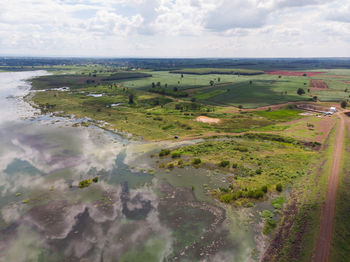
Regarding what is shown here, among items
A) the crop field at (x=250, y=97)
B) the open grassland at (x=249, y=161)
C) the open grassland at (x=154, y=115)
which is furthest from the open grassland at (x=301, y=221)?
the crop field at (x=250, y=97)

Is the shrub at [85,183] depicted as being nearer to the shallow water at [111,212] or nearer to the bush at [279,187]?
the shallow water at [111,212]

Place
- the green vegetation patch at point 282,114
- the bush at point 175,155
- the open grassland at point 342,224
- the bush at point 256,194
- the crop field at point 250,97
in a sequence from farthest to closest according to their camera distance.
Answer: the crop field at point 250,97, the green vegetation patch at point 282,114, the bush at point 175,155, the bush at point 256,194, the open grassland at point 342,224

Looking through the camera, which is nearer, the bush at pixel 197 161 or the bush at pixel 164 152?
the bush at pixel 197 161

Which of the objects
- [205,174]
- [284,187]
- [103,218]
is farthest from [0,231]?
[284,187]

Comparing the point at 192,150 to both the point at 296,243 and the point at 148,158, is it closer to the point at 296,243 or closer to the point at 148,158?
the point at 148,158

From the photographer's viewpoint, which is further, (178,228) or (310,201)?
(310,201)
